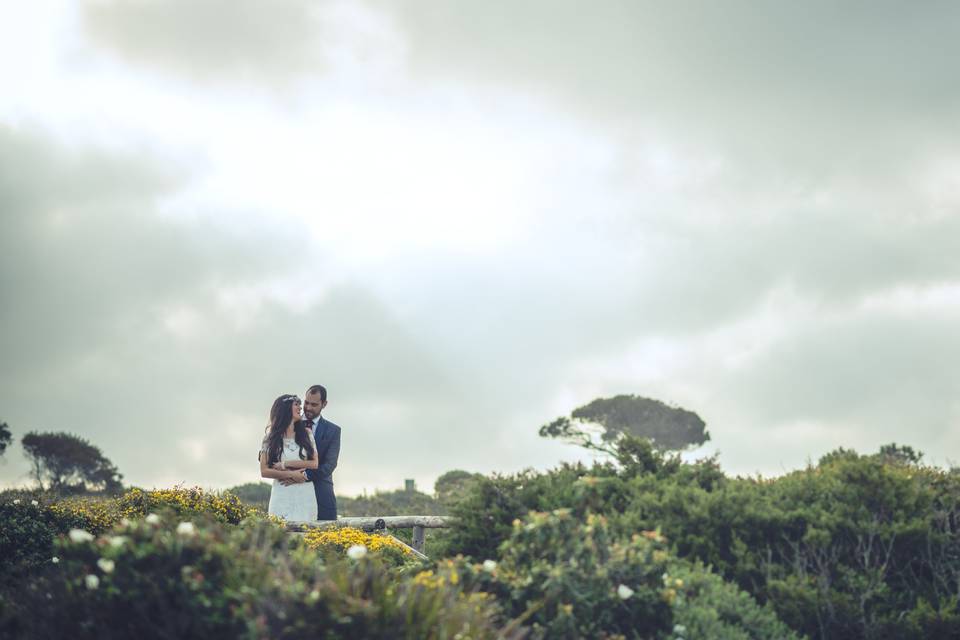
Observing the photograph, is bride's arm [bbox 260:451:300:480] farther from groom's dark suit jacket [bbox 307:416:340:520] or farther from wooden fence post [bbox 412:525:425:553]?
wooden fence post [bbox 412:525:425:553]

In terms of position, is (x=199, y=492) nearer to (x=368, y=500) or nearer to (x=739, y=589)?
(x=739, y=589)

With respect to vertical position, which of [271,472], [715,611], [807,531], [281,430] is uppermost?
[281,430]

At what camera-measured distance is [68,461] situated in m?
41.8

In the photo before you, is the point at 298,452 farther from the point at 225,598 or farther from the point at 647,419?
the point at 647,419

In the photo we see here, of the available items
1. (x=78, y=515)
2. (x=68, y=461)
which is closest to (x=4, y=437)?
(x=68, y=461)

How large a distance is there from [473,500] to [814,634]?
309cm

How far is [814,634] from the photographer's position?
715 centimetres

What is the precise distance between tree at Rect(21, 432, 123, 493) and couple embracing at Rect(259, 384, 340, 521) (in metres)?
30.2

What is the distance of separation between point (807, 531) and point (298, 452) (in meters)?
8.34

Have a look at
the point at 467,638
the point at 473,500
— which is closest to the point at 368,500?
the point at 473,500

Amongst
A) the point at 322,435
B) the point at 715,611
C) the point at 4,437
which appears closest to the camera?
the point at 715,611

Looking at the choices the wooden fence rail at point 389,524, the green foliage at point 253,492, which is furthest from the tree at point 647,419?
the wooden fence rail at point 389,524

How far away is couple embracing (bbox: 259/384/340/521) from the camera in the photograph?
13500mm

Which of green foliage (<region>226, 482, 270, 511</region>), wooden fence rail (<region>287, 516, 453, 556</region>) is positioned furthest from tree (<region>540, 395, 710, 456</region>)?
wooden fence rail (<region>287, 516, 453, 556</region>)
